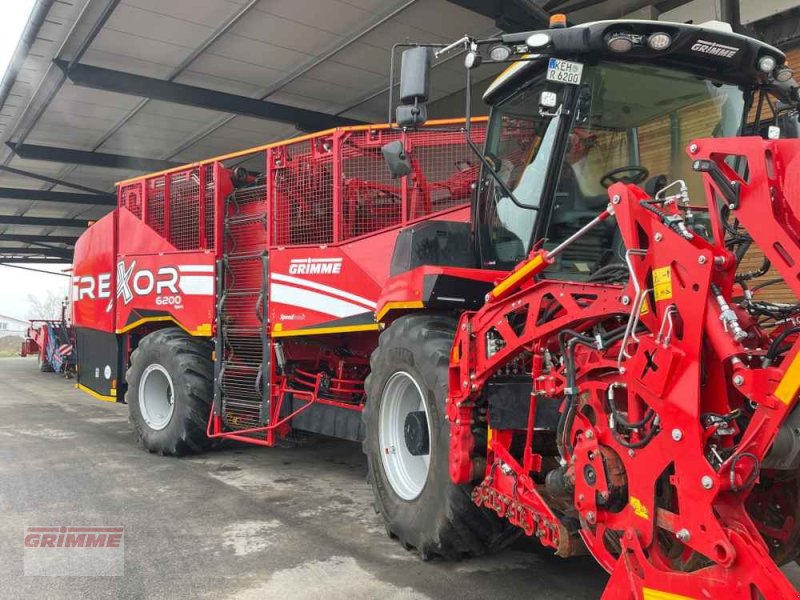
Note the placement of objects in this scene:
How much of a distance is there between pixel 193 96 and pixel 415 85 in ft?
27.0

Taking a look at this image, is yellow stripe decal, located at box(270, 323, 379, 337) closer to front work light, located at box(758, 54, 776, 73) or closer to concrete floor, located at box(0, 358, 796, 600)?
concrete floor, located at box(0, 358, 796, 600)

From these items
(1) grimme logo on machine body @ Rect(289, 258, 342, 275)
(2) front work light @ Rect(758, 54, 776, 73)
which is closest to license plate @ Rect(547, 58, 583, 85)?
(2) front work light @ Rect(758, 54, 776, 73)

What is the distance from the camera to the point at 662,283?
244cm

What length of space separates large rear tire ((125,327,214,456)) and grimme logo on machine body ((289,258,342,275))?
67.2 inches

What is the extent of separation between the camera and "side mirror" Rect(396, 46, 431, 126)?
10.9 ft

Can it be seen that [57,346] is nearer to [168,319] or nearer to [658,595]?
[168,319]

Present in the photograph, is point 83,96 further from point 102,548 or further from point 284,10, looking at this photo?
point 102,548

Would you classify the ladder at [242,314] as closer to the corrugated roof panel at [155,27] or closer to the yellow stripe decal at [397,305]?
the yellow stripe decal at [397,305]

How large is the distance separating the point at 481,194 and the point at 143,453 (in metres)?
4.96

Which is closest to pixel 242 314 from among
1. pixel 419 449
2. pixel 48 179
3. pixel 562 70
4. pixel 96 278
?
pixel 96 278

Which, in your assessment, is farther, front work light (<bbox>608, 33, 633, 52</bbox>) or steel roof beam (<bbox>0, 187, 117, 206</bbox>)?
steel roof beam (<bbox>0, 187, 117, 206</bbox>)

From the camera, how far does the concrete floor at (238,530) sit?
3480mm

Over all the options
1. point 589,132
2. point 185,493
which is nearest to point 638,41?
point 589,132

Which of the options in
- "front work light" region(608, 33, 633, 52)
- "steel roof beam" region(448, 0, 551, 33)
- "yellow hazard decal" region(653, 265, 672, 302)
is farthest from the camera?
"steel roof beam" region(448, 0, 551, 33)
